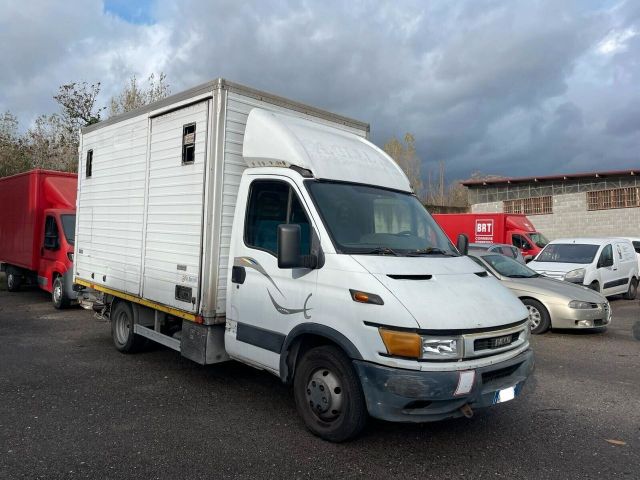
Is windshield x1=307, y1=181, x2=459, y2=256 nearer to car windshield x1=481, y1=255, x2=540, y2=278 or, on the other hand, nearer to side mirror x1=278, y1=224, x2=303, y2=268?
side mirror x1=278, y1=224, x2=303, y2=268

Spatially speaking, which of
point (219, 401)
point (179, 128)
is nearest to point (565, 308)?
point (219, 401)

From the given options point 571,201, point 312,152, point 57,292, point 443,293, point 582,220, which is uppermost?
point 571,201

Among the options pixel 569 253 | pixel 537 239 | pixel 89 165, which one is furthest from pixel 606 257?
pixel 89 165

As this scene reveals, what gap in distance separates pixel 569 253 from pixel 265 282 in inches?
424

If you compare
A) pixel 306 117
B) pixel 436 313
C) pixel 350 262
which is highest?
pixel 306 117

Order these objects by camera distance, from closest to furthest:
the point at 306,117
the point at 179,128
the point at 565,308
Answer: the point at 179,128
the point at 306,117
the point at 565,308

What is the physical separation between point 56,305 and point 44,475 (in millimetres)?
8505

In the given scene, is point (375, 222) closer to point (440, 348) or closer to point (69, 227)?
point (440, 348)

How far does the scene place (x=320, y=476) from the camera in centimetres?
369

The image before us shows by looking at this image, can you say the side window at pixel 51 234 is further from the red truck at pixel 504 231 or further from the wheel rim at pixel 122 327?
the red truck at pixel 504 231

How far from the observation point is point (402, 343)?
12.1 ft

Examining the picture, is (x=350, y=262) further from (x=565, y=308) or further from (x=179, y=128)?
(x=565, y=308)

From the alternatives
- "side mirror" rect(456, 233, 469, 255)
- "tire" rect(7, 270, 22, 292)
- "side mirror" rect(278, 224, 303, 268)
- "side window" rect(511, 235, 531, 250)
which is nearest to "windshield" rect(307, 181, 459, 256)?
"side mirror" rect(278, 224, 303, 268)

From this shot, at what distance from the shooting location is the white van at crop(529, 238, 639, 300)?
12.0 m
